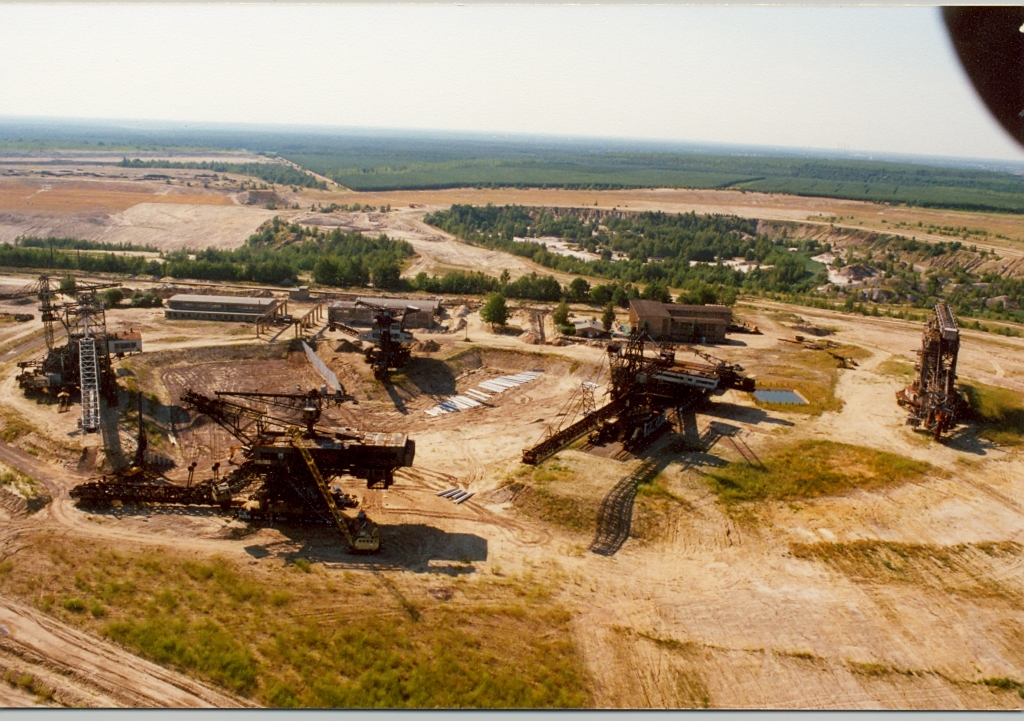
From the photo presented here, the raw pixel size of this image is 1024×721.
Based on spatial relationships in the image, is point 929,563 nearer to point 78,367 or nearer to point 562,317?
point 562,317

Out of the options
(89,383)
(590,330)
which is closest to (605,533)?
(89,383)

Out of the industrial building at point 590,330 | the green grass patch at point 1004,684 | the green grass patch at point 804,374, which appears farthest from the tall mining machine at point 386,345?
the green grass patch at point 1004,684

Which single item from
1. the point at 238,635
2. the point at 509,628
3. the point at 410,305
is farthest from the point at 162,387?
the point at 509,628

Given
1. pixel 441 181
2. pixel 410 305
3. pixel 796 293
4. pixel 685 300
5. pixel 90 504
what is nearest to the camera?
pixel 90 504

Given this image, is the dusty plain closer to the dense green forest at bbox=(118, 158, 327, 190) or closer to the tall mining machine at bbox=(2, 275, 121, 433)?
the tall mining machine at bbox=(2, 275, 121, 433)

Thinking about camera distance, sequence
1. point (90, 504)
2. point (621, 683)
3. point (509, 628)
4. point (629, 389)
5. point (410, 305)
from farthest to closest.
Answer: point (410, 305)
point (629, 389)
point (90, 504)
point (509, 628)
point (621, 683)

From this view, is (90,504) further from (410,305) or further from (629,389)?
(410,305)
